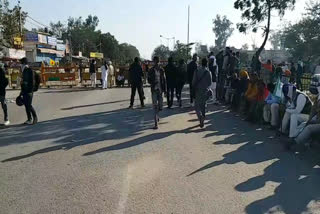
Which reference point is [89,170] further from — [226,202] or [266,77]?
[266,77]

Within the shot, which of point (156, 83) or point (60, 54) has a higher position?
point (60, 54)

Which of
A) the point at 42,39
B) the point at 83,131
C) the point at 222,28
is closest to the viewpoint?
the point at 83,131

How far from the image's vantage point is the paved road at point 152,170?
5.13m

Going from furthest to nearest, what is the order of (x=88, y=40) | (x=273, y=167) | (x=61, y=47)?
(x=88, y=40), (x=61, y=47), (x=273, y=167)

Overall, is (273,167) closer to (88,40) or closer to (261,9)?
(261,9)

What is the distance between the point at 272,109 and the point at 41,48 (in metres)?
56.8

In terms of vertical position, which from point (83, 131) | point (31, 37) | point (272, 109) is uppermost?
point (31, 37)

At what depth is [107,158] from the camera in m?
7.37

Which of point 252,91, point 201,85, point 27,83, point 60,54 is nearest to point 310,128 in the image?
point 201,85

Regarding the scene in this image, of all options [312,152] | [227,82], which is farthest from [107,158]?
[227,82]

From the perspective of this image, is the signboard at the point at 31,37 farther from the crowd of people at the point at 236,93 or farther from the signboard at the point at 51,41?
the crowd of people at the point at 236,93

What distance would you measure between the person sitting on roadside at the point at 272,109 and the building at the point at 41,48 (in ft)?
153

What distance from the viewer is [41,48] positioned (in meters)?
61.9

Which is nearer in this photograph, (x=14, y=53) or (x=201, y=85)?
(x=201, y=85)
